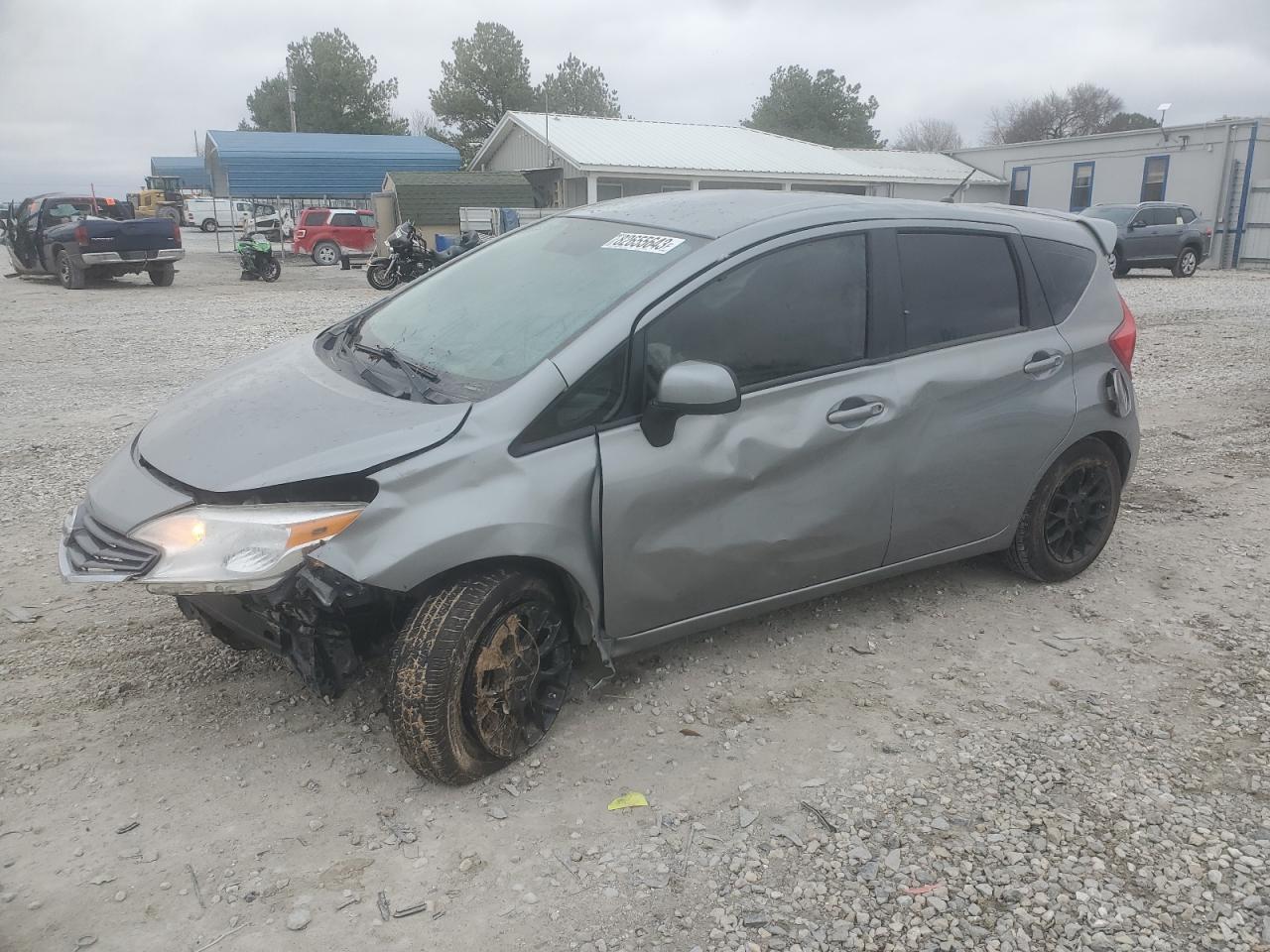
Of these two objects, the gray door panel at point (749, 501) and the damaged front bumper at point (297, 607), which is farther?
the gray door panel at point (749, 501)

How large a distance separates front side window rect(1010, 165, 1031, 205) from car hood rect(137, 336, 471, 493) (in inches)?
1402

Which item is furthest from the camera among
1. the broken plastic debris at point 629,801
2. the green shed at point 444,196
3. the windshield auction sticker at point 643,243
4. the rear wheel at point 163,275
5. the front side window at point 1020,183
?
the front side window at point 1020,183

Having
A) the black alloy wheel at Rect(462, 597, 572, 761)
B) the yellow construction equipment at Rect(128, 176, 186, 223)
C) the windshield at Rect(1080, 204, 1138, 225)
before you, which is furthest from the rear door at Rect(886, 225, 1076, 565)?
the yellow construction equipment at Rect(128, 176, 186, 223)

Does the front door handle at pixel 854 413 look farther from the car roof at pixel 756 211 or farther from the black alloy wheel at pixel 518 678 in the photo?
the black alloy wheel at pixel 518 678

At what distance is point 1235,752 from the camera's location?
3.16 meters

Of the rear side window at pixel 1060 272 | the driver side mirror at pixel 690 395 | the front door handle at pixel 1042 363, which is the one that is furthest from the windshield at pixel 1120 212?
the driver side mirror at pixel 690 395

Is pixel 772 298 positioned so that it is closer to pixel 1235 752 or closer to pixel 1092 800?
pixel 1092 800

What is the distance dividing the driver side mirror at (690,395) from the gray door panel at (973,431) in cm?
90

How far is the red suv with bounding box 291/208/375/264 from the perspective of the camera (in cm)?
2939

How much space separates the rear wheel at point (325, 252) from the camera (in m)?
29.5

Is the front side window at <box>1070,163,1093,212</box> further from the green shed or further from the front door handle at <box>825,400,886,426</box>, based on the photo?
the front door handle at <box>825,400,886,426</box>

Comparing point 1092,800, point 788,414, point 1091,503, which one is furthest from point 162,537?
point 1091,503

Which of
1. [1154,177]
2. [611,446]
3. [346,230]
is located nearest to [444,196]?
[346,230]

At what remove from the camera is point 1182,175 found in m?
29.0
